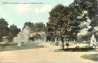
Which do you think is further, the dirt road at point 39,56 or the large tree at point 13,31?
the dirt road at point 39,56

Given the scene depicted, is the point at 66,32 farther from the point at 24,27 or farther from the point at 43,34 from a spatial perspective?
the point at 24,27

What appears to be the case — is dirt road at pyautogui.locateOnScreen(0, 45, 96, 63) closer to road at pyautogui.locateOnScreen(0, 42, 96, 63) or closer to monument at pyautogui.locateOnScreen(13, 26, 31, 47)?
road at pyautogui.locateOnScreen(0, 42, 96, 63)

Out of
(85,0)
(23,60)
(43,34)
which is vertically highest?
(85,0)

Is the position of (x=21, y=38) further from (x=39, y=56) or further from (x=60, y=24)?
(x=60, y=24)

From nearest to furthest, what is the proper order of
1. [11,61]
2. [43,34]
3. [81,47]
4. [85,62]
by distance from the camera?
[85,62] → [11,61] → [43,34] → [81,47]

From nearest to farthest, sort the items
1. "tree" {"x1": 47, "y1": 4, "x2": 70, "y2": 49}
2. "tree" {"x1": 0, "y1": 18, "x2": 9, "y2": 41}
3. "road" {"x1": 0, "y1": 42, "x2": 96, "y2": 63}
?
"tree" {"x1": 0, "y1": 18, "x2": 9, "y2": 41}, "road" {"x1": 0, "y1": 42, "x2": 96, "y2": 63}, "tree" {"x1": 47, "y1": 4, "x2": 70, "y2": 49}

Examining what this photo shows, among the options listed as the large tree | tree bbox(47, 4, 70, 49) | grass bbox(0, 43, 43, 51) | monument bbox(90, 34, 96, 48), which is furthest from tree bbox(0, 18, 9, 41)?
monument bbox(90, 34, 96, 48)

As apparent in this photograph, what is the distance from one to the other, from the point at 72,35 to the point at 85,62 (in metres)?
3.16

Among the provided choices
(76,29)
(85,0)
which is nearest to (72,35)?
(76,29)

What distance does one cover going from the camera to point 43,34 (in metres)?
13.0

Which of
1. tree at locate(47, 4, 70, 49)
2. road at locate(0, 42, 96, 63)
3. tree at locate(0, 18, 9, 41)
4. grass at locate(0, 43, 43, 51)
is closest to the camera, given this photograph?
tree at locate(0, 18, 9, 41)

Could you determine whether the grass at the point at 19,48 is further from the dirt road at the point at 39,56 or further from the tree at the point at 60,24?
the tree at the point at 60,24

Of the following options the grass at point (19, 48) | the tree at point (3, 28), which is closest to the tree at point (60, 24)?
the grass at point (19, 48)

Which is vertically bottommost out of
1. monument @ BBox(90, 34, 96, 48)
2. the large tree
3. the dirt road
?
the dirt road
